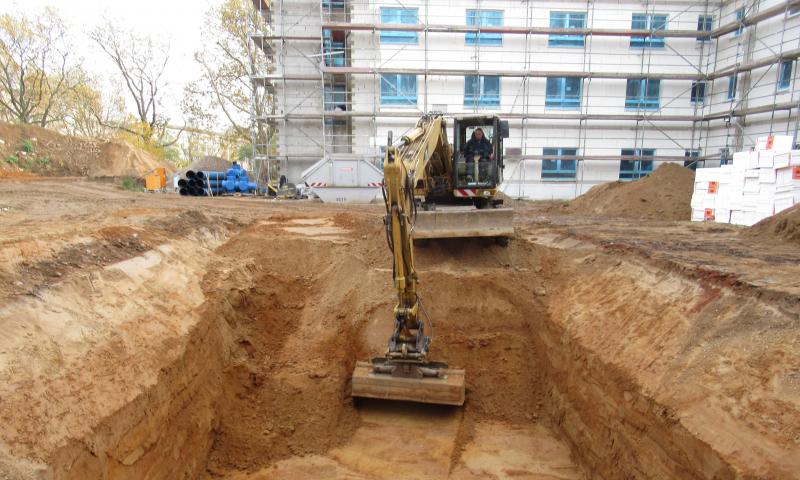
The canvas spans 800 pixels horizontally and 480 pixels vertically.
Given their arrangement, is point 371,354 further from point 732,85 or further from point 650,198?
point 732,85

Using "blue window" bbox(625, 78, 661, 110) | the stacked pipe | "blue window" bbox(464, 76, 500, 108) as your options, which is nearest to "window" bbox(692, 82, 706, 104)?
"blue window" bbox(625, 78, 661, 110)

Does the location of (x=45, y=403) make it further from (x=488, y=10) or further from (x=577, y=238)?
(x=488, y=10)

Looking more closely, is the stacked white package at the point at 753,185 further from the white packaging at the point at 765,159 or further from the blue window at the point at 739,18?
the blue window at the point at 739,18

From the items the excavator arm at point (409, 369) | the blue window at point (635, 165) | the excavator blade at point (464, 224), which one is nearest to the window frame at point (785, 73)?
the blue window at point (635, 165)

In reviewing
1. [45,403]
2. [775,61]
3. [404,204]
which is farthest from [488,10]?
[45,403]

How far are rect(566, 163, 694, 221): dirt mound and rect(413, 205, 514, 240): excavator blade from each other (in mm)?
9149

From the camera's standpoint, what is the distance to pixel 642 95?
23062mm

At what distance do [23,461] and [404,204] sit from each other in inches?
143

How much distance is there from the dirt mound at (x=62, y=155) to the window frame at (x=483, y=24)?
69.1ft

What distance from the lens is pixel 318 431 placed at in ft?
18.3

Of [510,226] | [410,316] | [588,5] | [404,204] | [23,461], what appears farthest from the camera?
[588,5]

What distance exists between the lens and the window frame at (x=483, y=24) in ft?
74.4

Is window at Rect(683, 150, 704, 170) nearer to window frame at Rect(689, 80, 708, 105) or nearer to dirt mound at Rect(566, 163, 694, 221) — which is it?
window frame at Rect(689, 80, 708, 105)

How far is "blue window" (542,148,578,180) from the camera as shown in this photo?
23.6 m
